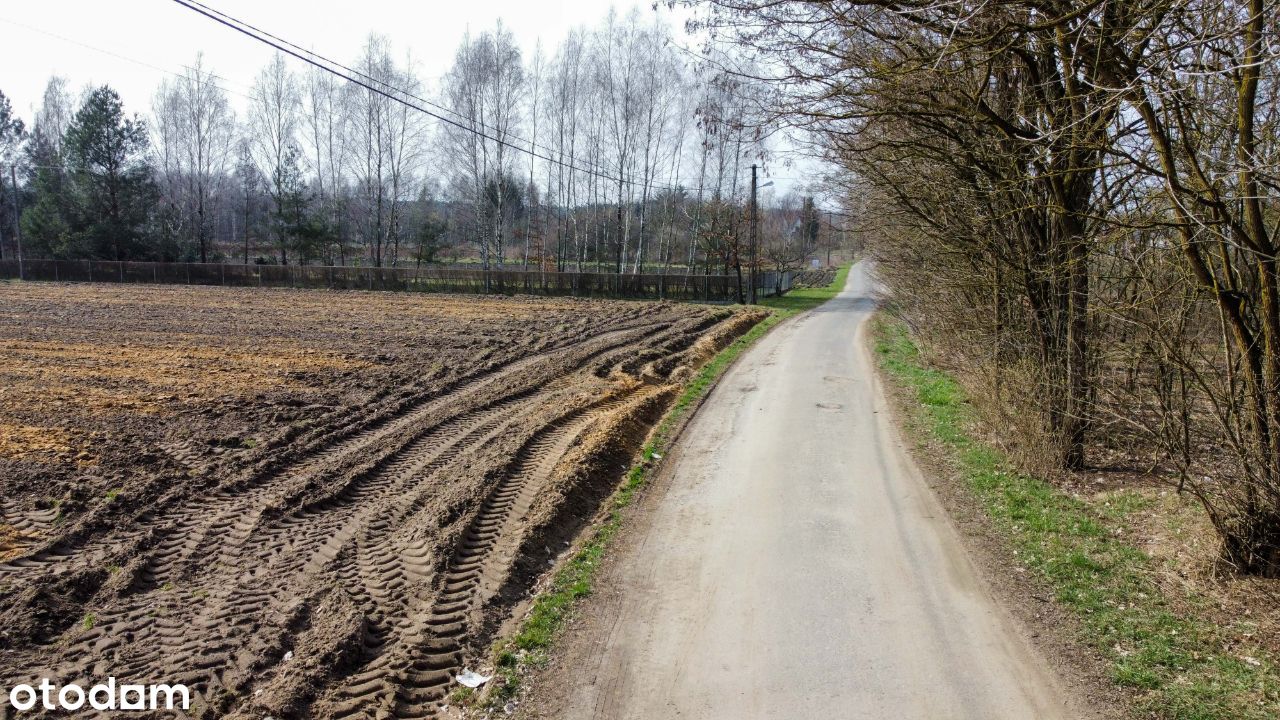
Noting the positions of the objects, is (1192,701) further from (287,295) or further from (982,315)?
(287,295)

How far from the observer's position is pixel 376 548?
655 centimetres

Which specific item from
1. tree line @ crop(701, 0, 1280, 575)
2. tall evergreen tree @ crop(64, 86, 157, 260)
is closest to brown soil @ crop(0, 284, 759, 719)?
tree line @ crop(701, 0, 1280, 575)

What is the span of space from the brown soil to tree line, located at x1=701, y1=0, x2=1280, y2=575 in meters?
5.32

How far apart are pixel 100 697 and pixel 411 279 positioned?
131 ft

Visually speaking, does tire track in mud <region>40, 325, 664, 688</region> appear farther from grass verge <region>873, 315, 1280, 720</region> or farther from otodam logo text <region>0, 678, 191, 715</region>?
grass verge <region>873, 315, 1280, 720</region>

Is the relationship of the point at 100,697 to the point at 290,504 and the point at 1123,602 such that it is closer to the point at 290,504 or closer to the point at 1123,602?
the point at 290,504

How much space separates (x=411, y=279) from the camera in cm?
4234

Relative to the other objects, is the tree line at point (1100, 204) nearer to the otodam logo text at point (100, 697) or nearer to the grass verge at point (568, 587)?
the grass verge at point (568, 587)

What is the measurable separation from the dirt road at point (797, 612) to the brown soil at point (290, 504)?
3.20 ft

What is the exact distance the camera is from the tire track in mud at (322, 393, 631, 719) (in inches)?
173

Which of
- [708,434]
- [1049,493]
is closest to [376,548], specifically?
[708,434]

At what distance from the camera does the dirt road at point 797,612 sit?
4.48 m

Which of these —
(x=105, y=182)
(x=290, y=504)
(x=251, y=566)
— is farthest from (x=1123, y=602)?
(x=105, y=182)

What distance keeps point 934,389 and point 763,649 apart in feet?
36.6
